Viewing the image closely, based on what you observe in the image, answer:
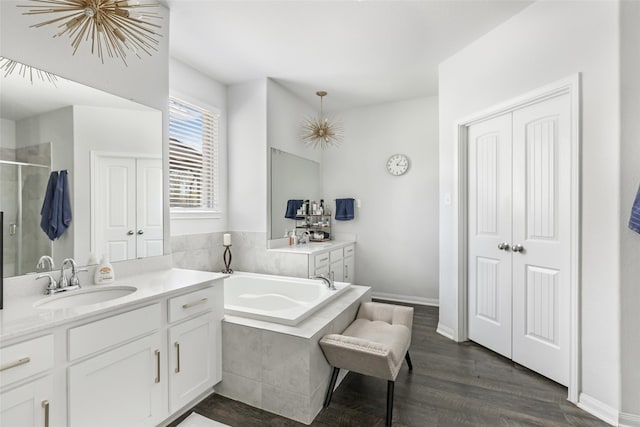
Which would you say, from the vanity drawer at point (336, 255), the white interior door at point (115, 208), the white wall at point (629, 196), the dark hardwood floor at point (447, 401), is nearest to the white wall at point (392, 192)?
the vanity drawer at point (336, 255)

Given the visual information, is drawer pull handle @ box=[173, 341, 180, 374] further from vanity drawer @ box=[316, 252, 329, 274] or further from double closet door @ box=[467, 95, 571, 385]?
double closet door @ box=[467, 95, 571, 385]

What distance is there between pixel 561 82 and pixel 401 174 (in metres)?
2.33

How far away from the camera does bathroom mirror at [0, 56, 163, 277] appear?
1.59 meters

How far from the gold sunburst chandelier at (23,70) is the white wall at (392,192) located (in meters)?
3.54

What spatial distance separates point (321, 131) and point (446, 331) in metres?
2.78

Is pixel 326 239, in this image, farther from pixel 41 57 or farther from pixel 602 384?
pixel 41 57

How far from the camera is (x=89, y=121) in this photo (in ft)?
6.31

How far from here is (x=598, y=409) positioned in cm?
188

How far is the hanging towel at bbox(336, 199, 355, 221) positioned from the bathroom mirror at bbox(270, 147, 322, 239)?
1.43ft

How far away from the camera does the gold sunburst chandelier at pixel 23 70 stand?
5.09 feet

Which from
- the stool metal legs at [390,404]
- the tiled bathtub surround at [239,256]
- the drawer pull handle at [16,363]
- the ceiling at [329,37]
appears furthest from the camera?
the tiled bathtub surround at [239,256]

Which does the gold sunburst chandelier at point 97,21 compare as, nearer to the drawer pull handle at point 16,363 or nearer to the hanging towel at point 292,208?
the drawer pull handle at point 16,363

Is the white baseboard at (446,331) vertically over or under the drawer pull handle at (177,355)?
under

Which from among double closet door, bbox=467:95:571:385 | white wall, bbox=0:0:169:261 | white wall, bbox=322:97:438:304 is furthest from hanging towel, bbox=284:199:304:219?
double closet door, bbox=467:95:571:385
